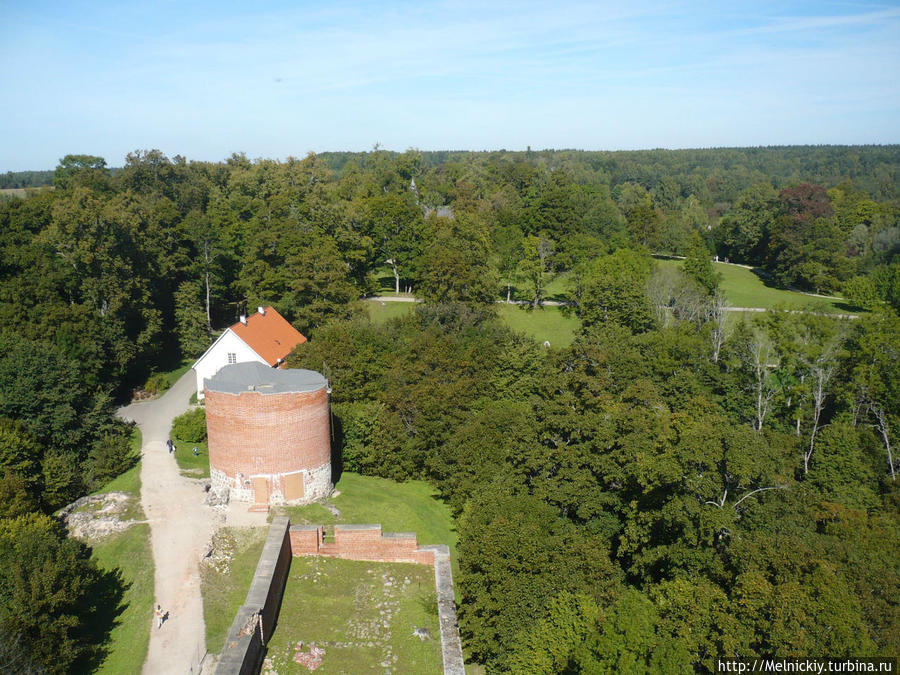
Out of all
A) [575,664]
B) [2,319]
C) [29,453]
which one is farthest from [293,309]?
[575,664]

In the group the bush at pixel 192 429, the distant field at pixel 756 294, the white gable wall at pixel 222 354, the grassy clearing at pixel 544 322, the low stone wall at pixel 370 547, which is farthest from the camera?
the distant field at pixel 756 294

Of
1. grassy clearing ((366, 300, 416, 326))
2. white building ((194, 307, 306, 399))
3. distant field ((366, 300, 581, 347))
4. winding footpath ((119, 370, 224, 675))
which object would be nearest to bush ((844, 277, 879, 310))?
distant field ((366, 300, 581, 347))

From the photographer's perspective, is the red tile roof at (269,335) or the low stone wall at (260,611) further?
the red tile roof at (269,335)

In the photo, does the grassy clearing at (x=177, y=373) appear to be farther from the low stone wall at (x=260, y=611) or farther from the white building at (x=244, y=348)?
the low stone wall at (x=260, y=611)

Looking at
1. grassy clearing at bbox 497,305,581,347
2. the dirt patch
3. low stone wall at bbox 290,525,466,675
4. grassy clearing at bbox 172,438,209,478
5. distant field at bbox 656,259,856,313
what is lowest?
low stone wall at bbox 290,525,466,675

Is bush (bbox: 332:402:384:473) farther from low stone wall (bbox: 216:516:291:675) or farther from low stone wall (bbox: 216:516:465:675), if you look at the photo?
low stone wall (bbox: 216:516:291:675)

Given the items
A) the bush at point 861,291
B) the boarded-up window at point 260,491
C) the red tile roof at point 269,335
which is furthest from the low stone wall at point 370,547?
the bush at point 861,291

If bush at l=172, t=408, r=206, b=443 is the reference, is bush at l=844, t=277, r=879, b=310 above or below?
above

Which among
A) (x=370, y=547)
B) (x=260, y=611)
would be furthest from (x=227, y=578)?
(x=370, y=547)
